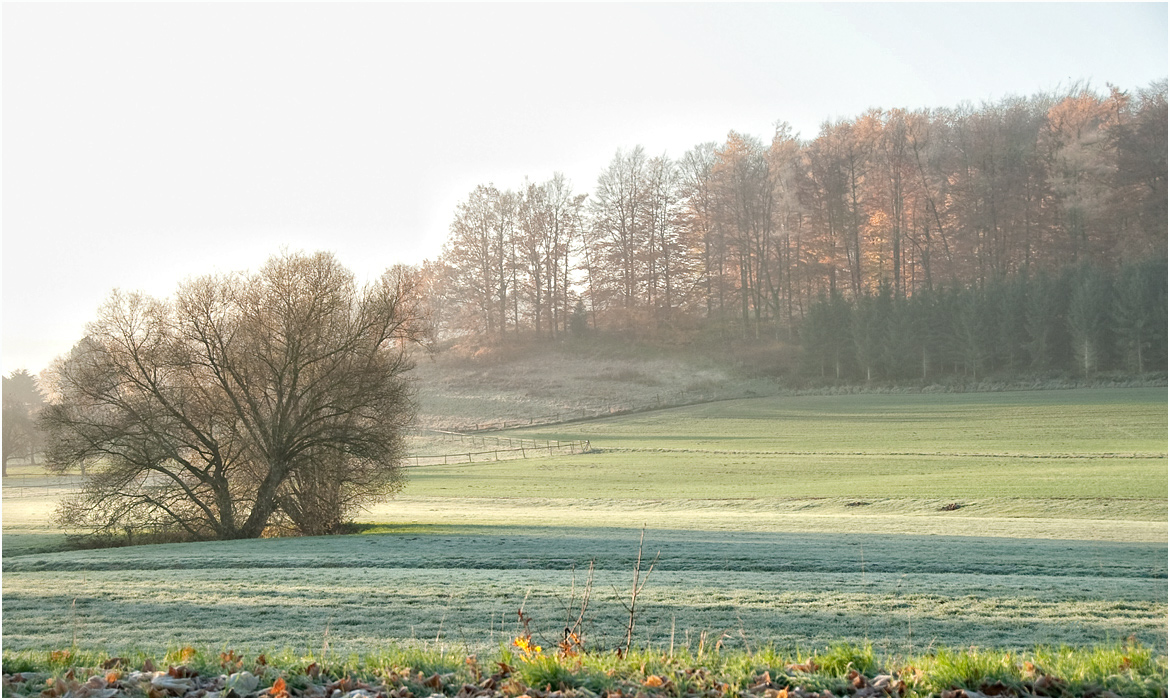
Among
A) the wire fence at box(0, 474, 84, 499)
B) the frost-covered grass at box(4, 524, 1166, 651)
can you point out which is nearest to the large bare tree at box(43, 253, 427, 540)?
the frost-covered grass at box(4, 524, 1166, 651)

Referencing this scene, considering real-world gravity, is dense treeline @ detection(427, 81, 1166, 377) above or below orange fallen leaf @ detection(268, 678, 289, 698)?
above

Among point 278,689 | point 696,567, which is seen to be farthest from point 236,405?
point 278,689

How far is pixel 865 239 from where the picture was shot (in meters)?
68.9

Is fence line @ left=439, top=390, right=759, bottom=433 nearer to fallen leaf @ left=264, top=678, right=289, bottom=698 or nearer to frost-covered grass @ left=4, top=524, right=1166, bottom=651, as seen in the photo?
frost-covered grass @ left=4, top=524, right=1166, bottom=651

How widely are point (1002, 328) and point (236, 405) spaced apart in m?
56.7

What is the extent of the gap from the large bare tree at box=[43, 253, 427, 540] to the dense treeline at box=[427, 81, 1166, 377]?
4975 centimetres

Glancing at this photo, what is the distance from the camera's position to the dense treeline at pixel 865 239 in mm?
58344

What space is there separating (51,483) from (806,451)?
4634 centimetres

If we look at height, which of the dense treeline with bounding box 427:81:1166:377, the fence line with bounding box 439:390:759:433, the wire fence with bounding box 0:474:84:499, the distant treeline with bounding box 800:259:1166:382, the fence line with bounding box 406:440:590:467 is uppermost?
the dense treeline with bounding box 427:81:1166:377

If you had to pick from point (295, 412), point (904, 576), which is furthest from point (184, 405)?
point (904, 576)

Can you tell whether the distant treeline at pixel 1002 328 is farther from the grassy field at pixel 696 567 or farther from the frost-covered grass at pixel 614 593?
the frost-covered grass at pixel 614 593

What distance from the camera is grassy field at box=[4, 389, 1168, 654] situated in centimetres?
793

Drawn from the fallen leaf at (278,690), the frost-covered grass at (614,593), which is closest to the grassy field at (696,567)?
the frost-covered grass at (614,593)

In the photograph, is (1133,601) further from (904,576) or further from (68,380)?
(68,380)
